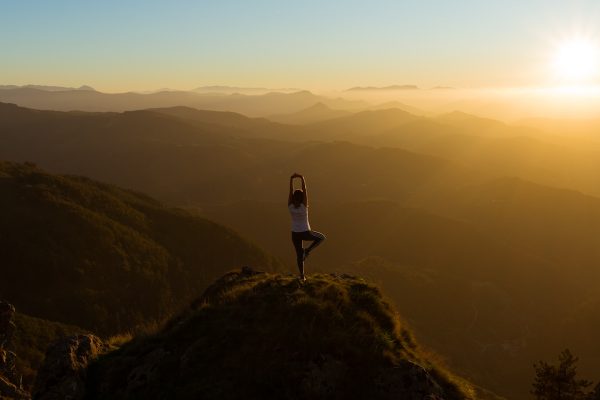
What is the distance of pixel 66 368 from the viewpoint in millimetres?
13328

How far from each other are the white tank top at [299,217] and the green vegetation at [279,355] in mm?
1957

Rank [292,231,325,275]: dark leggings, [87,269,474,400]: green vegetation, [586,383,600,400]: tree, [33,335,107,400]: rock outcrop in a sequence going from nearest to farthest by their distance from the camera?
[87,269,474,400]: green vegetation < [33,335,107,400]: rock outcrop < [586,383,600,400]: tree < [292,231,325,275]: dark leggings

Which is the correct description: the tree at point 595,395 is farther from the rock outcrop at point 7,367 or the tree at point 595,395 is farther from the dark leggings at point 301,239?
the rock outcrop at point 7,367

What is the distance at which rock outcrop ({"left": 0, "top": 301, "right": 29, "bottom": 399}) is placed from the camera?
18.2 meters

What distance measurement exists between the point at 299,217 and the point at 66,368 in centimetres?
824

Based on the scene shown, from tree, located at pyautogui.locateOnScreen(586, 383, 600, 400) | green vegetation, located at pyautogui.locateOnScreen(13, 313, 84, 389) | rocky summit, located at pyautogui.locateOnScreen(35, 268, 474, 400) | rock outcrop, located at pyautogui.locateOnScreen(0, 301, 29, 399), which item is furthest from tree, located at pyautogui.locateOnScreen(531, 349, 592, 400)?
green vegetation, located at pyautogui.locateOnScreen(13, 313, 84, 389)

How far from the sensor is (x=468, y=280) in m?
147

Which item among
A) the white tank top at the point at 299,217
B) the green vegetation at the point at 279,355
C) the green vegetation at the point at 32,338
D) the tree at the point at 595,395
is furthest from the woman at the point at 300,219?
the green vegetation at the point at 32,338

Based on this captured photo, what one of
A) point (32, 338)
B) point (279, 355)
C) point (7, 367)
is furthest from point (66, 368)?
point (32, 338)

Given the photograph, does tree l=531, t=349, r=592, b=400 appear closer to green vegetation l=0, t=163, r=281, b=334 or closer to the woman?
the woman

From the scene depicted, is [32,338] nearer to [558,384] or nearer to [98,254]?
[98,254]

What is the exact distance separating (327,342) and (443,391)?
3367 millimetres

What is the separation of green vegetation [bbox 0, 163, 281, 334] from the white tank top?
2839 inches

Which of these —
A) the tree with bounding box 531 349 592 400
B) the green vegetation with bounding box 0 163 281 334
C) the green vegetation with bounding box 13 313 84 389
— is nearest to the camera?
the tree with bounding box 531 349 592 400
